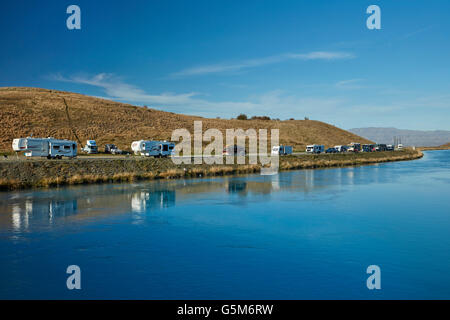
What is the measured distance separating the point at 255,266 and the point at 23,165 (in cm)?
2521

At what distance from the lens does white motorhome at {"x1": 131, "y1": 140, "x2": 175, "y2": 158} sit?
41.7m

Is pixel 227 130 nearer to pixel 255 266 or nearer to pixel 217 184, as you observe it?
pixel 217 184

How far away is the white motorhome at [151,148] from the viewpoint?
41656mm

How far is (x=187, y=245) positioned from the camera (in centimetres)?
1405

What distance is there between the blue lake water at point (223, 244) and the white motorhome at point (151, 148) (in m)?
15.9

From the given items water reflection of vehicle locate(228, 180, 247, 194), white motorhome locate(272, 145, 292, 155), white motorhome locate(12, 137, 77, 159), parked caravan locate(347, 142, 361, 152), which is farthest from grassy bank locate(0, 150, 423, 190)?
parked caravan locate(347, 142, 361, 152)

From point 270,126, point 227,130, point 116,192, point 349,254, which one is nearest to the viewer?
point 349,254

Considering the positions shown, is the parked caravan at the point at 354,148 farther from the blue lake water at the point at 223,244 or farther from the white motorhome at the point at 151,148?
the blue lake water at the point at 223,244

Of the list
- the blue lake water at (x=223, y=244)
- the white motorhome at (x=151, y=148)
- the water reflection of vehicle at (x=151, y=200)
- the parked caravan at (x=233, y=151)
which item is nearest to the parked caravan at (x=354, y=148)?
the parked caravan at (x=233, y=151)

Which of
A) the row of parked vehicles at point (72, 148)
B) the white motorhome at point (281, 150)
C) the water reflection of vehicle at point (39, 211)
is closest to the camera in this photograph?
the water reflection of vehicle at point (39, 211)

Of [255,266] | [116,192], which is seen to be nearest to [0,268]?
[255,266]

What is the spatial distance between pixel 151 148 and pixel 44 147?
10.9 metres

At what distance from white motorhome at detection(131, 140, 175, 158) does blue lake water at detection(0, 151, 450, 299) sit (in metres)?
15.9

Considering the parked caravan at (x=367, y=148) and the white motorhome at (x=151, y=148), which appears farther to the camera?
the parked caravan at (x=367, y=148)
